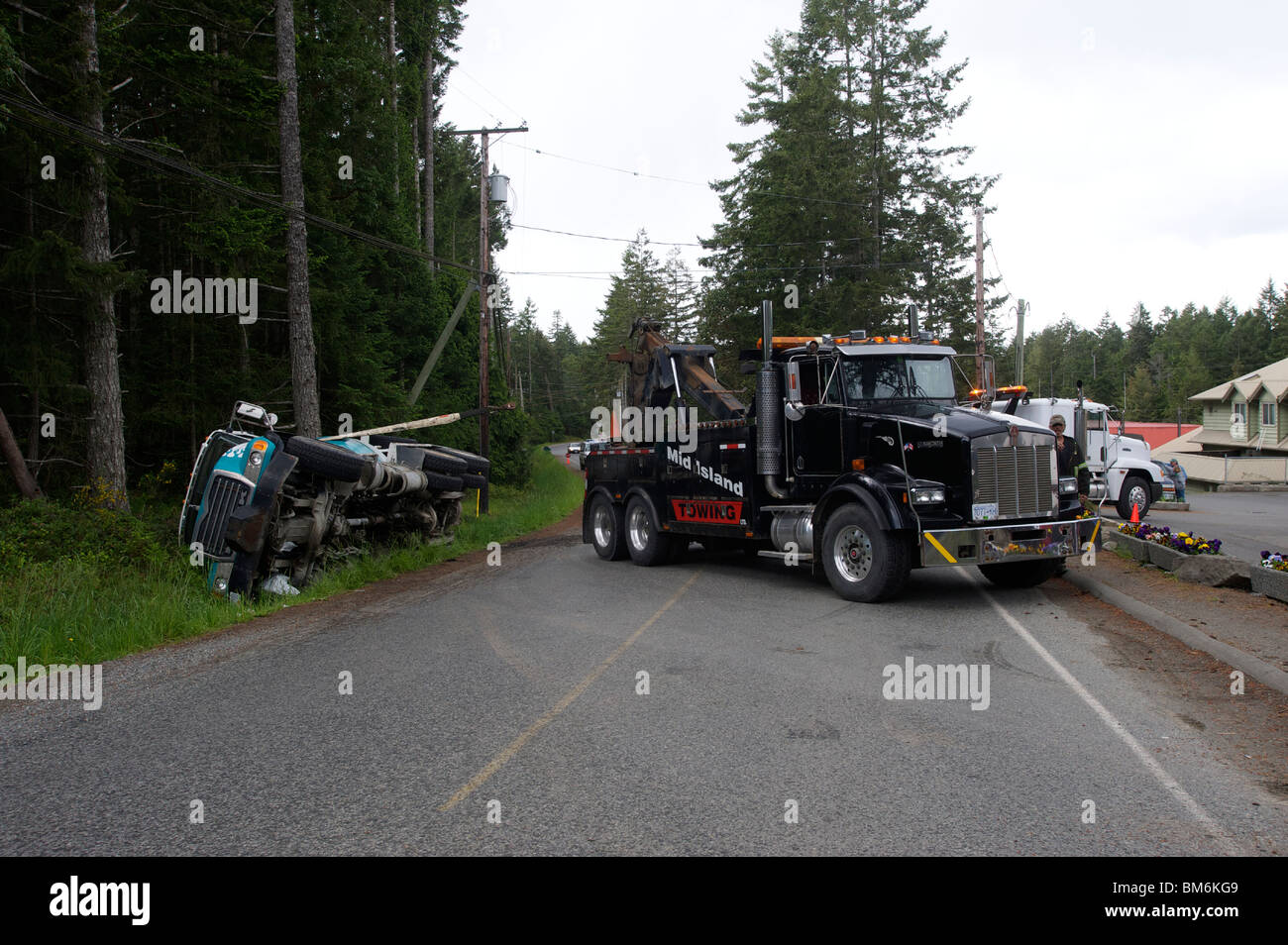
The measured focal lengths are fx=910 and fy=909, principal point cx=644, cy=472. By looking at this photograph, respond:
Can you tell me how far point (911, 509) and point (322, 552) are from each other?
26.2 ft

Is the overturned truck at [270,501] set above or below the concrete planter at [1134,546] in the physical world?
above

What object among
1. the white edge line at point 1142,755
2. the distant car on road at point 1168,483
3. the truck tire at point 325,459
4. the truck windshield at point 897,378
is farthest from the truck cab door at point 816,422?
the distant car on road at point 1168,483

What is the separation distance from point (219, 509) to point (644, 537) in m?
6.29

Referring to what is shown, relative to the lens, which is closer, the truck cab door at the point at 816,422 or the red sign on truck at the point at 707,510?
the truck cab door at the point at 816,422

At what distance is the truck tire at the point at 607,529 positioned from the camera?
15258 millimetres

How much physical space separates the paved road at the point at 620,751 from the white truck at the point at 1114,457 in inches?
528

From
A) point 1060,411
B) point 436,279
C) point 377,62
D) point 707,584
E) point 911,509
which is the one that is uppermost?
point 377,62

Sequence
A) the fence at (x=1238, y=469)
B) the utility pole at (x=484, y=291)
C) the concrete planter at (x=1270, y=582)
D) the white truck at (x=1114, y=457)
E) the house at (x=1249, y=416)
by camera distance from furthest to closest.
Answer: the house at (x=1249, y=416) → the fence at (x=1238, y=469) → the utility pole at (x=484, y=291) → the white truck at (x=1114, y=457) → the concrete planter at (x=1270, y=582)

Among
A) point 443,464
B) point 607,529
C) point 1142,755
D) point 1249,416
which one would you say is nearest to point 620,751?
point 1142,755

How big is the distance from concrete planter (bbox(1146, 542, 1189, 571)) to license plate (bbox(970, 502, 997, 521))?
9.58ft

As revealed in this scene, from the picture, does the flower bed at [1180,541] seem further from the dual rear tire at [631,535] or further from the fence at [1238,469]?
the fence at [1238,469]
